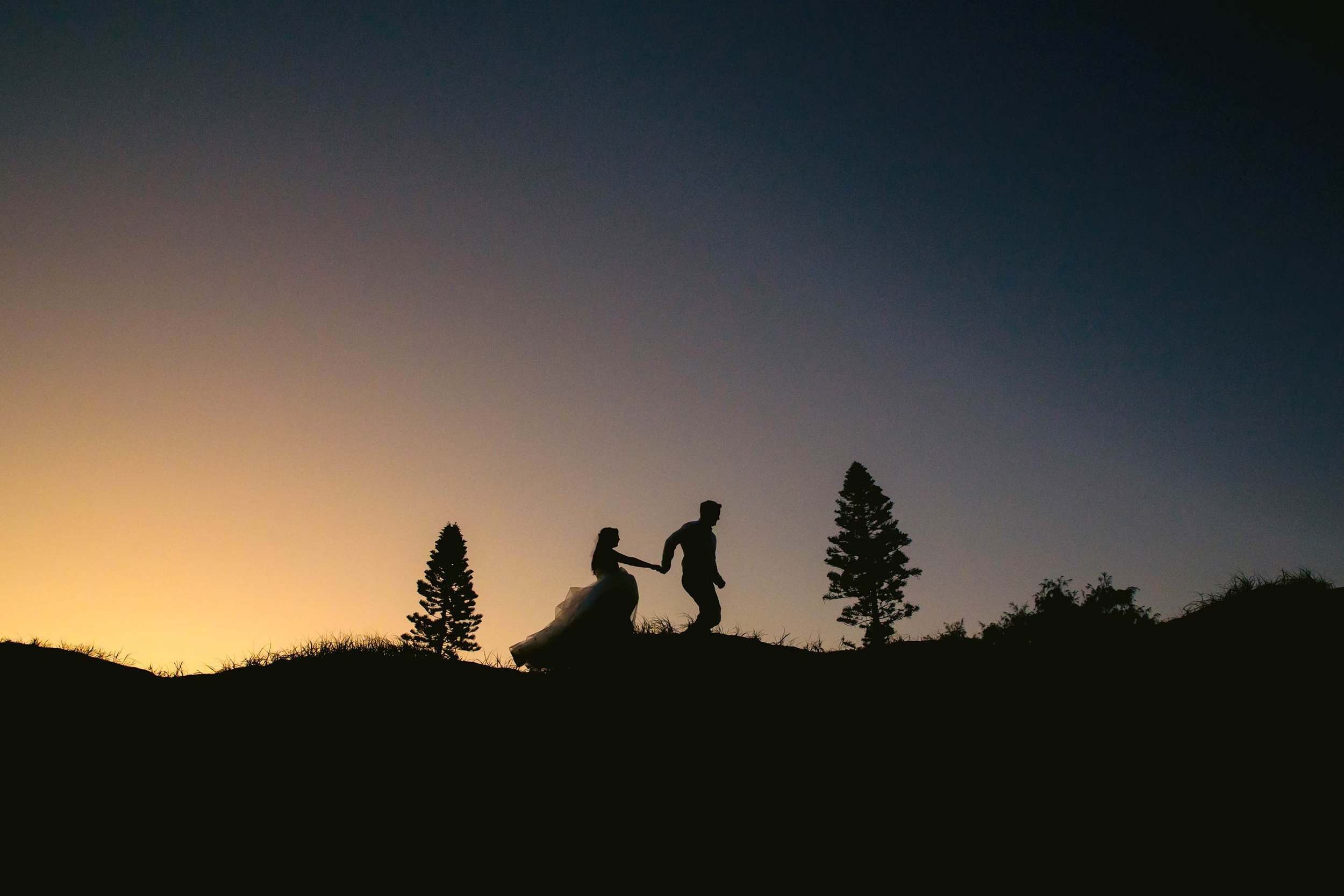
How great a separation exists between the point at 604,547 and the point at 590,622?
4.63ft

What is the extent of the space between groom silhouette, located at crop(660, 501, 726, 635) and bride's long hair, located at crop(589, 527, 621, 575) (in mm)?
977

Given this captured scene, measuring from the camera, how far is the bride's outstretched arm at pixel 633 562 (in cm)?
1167

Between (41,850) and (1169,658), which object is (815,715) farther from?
(41,850)

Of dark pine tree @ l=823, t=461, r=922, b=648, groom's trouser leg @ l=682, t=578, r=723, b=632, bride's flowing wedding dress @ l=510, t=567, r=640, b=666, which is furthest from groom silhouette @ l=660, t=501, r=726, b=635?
dark pine tree @ l=823, t=461, r=922, b=648

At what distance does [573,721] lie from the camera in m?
8.02

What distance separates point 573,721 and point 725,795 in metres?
2.30

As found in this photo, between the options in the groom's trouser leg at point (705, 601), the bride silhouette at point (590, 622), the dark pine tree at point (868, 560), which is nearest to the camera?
the bride silhouette at point (590, 622)

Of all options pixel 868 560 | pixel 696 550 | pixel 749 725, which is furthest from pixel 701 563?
pixel 868 560

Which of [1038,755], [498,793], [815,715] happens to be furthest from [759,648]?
[498,793]

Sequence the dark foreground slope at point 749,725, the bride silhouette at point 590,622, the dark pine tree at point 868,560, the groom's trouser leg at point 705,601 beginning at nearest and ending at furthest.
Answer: the dark foreground slope at point 749,725, the bride silhouette at point 590,622, the groom's trouser leg at point 705,601, the dark pine tree at point 868,560

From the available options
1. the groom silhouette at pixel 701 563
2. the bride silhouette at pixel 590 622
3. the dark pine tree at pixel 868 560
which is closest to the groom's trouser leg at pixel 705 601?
the groom silhouette at pixel 701 563

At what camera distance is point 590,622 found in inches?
423

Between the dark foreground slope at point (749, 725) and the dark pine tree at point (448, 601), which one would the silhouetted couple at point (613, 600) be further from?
the dark pine tree at point (448, 601)

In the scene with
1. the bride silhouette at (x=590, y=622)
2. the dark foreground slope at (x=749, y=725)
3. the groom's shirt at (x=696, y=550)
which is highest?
the groom's shirt at (x=696, y=550)
